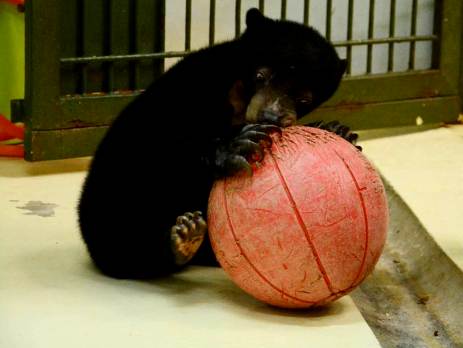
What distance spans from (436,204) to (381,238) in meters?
1.61

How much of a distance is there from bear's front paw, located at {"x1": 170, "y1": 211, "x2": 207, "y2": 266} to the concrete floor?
0.74ft

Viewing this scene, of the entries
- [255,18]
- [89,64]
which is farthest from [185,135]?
[89,64]

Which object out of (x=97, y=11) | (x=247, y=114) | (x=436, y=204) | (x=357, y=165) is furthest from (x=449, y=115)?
(x=357, y=165)

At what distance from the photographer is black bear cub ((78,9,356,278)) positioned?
4098 mm

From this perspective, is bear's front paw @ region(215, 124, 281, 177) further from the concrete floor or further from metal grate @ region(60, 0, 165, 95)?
metal grate @ region(60, 0, 165, 95)

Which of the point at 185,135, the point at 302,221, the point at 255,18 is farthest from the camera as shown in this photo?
the point at 255,18

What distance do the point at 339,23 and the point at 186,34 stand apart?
107cm

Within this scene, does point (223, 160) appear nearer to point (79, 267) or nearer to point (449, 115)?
point (79, 267)

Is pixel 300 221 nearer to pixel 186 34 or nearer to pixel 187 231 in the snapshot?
pixel 187 231

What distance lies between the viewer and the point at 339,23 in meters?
6.73

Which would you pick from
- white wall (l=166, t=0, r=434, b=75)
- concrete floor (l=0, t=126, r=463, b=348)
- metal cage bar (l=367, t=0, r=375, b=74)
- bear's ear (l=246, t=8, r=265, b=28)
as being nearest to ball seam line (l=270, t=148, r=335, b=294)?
concrete floor (l=0, t=126, r=463, b=348)

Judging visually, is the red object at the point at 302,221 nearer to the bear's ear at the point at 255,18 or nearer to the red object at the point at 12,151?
the bear's ear at the point at 255,18

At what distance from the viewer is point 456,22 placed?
272 inches

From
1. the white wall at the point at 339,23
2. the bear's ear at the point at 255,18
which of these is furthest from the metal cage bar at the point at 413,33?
the bear's ear at the point at 255,18
